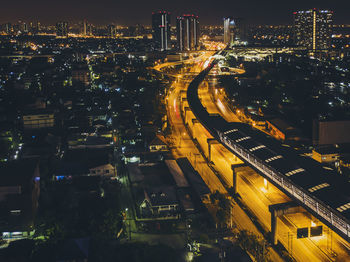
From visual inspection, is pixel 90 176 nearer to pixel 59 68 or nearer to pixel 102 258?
pixel 102 258

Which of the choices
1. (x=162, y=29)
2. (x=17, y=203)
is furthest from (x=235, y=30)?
(x=17, y=203)

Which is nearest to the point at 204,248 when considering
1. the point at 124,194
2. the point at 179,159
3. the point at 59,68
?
the point at 124,194

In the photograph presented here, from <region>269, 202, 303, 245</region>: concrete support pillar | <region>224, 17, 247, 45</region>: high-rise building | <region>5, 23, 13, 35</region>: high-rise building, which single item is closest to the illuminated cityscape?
<region>269, 202, 303, 245</region>: concrete support pillar

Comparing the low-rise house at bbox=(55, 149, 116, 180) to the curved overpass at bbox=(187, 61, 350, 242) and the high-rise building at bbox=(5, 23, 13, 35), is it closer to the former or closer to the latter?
the curved overpass at bbox=(187, 61, 350, 242)

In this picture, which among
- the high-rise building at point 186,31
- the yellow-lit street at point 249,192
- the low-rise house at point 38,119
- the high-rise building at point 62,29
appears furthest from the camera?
the high-rise building at point 62,29

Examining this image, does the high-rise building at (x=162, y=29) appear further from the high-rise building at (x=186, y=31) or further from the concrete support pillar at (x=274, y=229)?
the concrete support pillar at (x=274, y=229)

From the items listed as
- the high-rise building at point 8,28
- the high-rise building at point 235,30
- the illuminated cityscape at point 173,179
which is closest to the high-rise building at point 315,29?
the high-rise building at point 235,30

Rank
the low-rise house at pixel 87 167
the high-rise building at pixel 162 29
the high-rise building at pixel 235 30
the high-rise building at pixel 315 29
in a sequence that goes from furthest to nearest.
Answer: the high-rise building at pixel 235 30
the high-rise building at pixel 162 29
the high-rise building at pixel 315 29
the low-rise house at pixel 87 167
